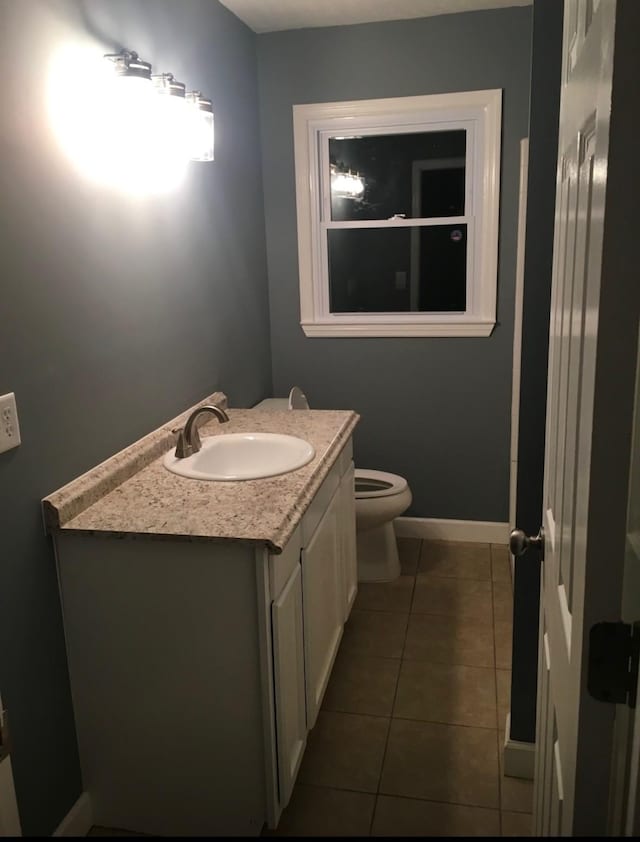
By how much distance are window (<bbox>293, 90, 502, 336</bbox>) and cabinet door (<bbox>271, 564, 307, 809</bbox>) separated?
1.93m

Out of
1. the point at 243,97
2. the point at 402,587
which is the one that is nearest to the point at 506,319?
the point at 402,587

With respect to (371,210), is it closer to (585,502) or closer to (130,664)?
(130,664)

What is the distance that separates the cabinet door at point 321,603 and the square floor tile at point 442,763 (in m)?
0.28

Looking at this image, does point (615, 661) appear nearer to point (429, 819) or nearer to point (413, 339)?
point (429, 819)

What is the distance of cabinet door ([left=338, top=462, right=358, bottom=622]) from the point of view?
258cm

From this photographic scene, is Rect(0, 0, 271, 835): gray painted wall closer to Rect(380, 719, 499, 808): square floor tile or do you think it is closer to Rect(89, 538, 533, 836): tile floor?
Rect(89, 538, 533, 836): tile floor

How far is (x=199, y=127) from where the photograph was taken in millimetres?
2350

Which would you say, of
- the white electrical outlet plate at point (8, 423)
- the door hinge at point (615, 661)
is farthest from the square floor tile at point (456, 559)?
the door hinge at point (615, 661)

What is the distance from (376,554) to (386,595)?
0.65 ft

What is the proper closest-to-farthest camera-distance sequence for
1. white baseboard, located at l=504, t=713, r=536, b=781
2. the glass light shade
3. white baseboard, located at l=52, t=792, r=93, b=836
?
white baseboard, located at l=52, t=792, r=93, b=836 < white baseboard, located at l=504, t=713, r=536, b=781 < the glass light shade

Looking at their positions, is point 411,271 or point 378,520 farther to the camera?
point 411,271

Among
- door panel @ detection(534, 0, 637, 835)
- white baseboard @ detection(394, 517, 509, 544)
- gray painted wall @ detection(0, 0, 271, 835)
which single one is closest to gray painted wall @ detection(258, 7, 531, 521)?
white baseboard @ detection(394, 517, 509, 544)

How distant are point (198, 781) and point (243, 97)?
8.96 ft

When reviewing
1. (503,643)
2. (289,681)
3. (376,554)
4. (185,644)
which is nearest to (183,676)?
(185,644)
